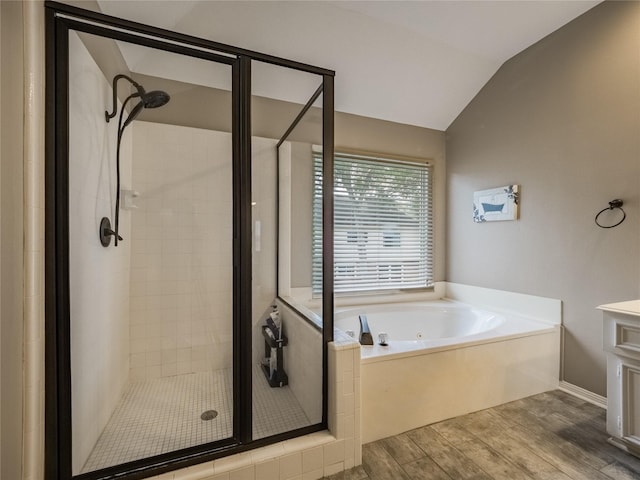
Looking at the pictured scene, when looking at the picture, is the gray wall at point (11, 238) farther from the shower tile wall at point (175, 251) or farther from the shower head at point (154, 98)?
the shower tile wall at point (175, 251)

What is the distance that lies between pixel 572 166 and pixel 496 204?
2.10ft

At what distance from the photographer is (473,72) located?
9.14ft

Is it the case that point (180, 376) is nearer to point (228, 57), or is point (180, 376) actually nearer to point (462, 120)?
point (228, 57)

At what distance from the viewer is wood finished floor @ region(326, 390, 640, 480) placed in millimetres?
1487

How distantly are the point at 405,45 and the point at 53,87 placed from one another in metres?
2.38

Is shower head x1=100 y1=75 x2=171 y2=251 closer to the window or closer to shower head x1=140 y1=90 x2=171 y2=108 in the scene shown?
shower head x1=140 y1=90 x2=171 y2=108

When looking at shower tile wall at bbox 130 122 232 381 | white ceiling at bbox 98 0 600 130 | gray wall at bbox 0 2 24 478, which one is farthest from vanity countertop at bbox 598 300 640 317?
gray wall at bbox 0 2 24 478

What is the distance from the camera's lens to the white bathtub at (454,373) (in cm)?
173

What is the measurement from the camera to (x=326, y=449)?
147 cm

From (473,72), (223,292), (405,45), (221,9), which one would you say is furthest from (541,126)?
(223,292)

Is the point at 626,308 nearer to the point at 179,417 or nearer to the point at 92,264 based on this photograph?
the point at 179,417

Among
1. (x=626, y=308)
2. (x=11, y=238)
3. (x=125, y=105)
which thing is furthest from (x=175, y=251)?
(x=626, y=308)

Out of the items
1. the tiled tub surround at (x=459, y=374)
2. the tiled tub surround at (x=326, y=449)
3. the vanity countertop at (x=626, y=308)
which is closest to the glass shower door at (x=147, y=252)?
the tiled tub surround at (x=326, y=449)

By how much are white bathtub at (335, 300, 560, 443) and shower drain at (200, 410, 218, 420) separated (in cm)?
83
